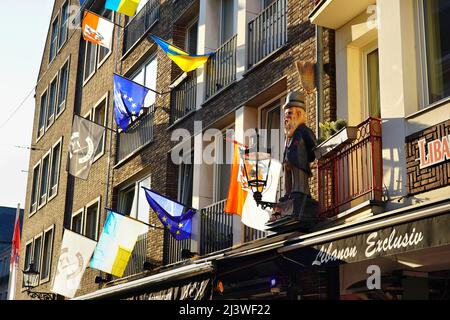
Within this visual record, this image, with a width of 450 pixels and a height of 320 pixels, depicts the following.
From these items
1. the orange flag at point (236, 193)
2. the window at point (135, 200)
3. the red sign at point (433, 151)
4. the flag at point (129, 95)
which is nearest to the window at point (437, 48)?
the red sign at point (433, 151)

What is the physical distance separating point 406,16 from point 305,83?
224cm

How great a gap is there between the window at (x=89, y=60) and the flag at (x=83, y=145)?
560cm

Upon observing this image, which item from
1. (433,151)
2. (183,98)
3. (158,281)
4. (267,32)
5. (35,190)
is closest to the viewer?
(433,151)

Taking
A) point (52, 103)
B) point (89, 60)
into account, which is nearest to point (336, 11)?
point (89, 60)

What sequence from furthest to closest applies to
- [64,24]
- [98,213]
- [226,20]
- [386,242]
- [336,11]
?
[64,24] < [98,213] < [226,20] < [336,11] < [386,242]

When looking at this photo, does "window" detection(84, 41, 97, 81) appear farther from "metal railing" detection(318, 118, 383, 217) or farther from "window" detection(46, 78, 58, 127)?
"metal railing" detection(318, 118, 383, 217)

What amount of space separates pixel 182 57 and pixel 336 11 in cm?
520

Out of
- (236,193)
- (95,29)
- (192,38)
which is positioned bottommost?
(236,193)

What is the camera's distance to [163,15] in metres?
19.0

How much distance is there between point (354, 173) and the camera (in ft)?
33.2

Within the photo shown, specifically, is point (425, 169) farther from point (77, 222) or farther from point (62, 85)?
point (62, 85)

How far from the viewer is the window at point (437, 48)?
30.7 ft
